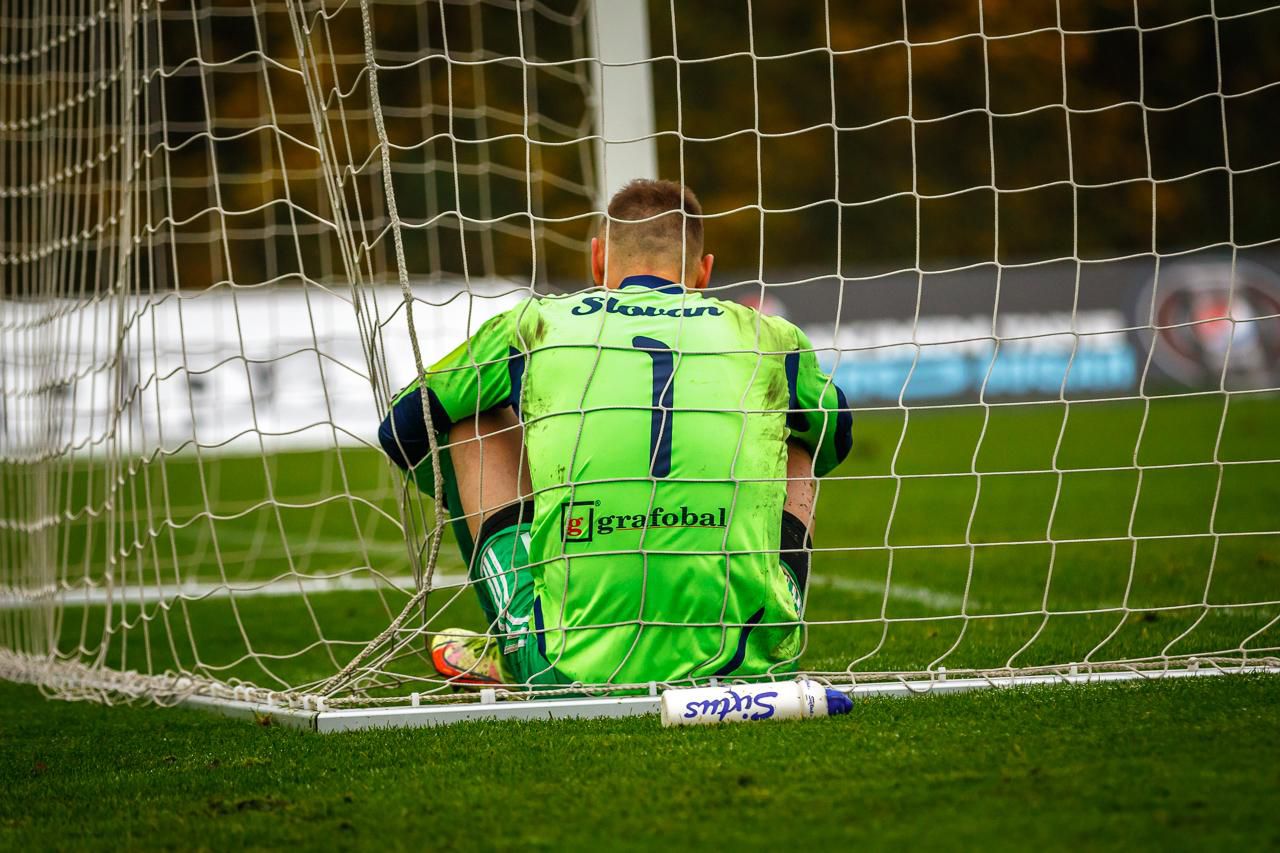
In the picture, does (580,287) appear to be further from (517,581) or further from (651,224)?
(517,581)

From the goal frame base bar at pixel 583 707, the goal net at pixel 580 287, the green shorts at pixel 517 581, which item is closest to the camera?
the goal frame base bar at pixel 583 707

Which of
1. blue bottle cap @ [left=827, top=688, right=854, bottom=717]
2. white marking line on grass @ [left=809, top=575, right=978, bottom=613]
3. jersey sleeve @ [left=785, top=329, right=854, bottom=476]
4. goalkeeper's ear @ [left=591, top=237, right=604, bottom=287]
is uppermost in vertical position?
goalkeeper's ear @ [left=591, top=237, right=604, bottom=287]

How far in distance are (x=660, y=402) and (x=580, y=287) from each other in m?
15.4

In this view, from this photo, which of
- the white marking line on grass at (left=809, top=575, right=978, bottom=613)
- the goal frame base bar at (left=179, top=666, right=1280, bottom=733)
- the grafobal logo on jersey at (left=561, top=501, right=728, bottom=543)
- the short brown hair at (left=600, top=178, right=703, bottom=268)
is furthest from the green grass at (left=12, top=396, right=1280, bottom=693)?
the short brown hair at (left=600, top=178, right=703, bottom=268)

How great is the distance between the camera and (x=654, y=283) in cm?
365

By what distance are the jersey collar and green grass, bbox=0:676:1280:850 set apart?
1.07 metres

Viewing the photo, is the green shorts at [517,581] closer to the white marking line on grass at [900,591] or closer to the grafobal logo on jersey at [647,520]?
the grafobal logo on jersey at [647,520]

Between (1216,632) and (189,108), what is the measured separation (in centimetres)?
1907

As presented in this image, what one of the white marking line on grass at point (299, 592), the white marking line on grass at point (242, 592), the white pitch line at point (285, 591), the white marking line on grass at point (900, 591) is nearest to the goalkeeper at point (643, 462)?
the white marking line on grass at point (299, 592)

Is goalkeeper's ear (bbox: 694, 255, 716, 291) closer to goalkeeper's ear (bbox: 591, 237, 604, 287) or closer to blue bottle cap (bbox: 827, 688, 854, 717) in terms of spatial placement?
goalkeeper's ear (bbox: 591, 237, 604, 287)

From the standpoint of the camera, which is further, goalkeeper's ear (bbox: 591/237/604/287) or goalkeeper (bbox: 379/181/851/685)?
goalkeeper's ear (bbox: 591/237/604/287)

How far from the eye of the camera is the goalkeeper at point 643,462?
3432 millimetres

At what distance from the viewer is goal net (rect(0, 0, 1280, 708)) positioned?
4207mm

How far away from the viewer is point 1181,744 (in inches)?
108
